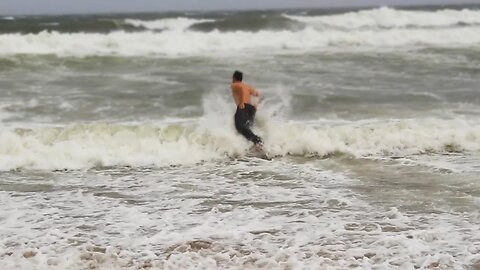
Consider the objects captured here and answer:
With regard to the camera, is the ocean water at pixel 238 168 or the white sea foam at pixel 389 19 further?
the white sea foam at pixel 389 19

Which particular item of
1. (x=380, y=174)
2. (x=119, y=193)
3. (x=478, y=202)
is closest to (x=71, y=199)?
(x=119, y=193)

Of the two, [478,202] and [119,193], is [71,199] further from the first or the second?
[478,202]

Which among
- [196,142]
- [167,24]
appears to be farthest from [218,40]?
[196,142]

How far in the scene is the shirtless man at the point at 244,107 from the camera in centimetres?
974

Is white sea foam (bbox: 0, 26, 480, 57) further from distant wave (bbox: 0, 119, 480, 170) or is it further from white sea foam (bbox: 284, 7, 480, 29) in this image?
distant wave (bbox: 0, 119, 480, 170)

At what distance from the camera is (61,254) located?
18.2 feet

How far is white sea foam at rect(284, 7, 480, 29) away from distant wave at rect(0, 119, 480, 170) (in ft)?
98.2

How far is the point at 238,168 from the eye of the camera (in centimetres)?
875

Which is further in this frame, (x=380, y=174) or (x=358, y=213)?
(x=380, y=174)

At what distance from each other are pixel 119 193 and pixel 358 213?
Answer: 2903mm

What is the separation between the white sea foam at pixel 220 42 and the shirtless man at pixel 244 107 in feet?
51.9

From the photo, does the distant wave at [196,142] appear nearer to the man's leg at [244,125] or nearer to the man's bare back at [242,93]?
the man's leg at [244,125]

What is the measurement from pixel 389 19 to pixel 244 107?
35668 mm

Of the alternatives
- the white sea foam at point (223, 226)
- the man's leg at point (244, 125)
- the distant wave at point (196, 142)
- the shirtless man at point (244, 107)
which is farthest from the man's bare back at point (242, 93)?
the white sea foam at point (223, 226)
